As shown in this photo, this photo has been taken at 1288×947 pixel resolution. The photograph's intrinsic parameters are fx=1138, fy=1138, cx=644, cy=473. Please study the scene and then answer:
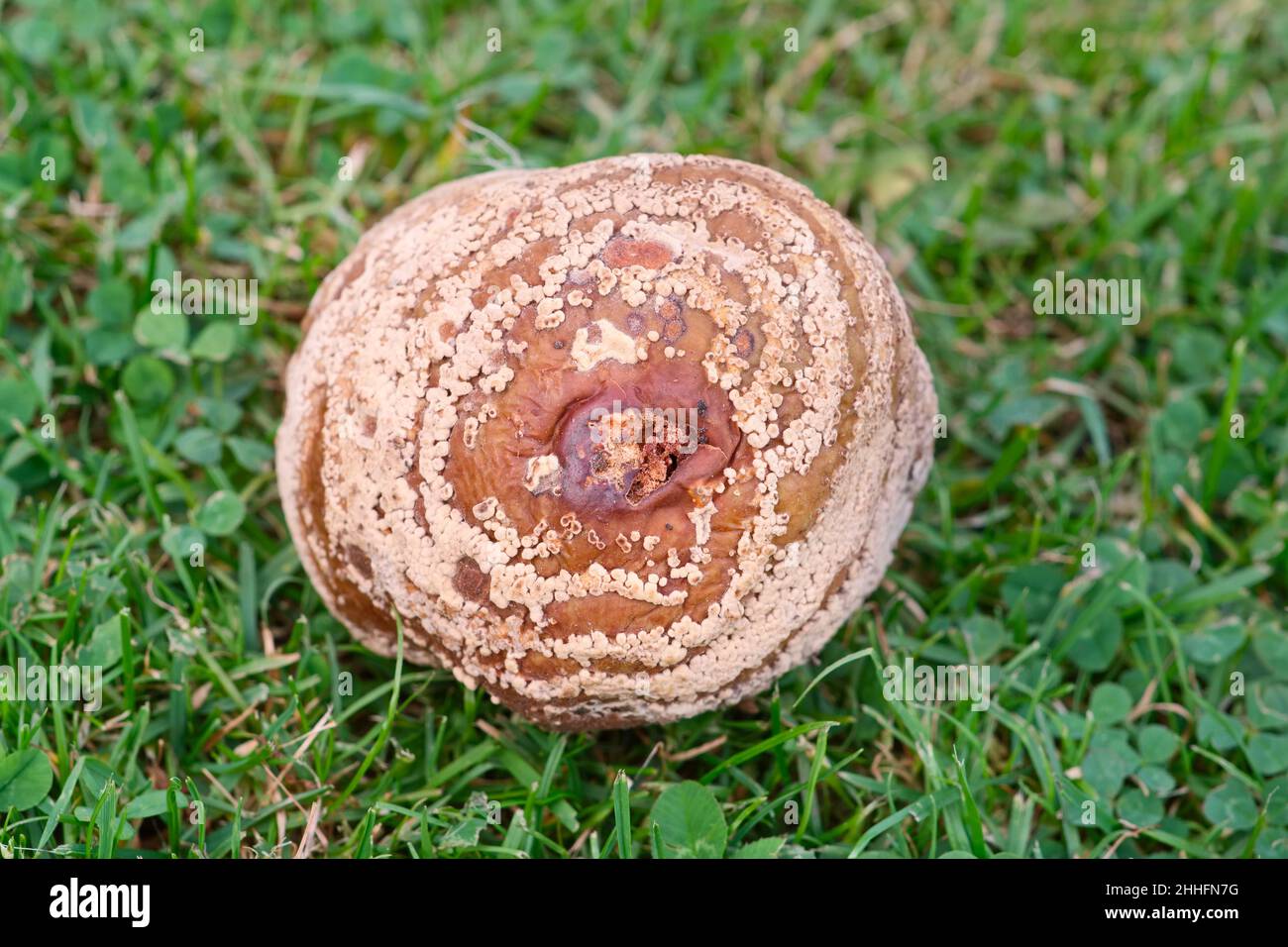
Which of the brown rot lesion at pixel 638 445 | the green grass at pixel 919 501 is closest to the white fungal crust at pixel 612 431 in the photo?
the brown rot lesion at pixel 638 445

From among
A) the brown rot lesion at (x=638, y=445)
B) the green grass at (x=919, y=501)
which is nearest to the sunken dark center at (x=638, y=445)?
the brown rot lesion at (x=638, y=445)

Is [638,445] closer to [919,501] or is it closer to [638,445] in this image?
[638,445]

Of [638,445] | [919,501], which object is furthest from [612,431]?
[919,501]

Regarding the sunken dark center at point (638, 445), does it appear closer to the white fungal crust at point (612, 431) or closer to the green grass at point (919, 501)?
the white fungal crust at point (612, 431)

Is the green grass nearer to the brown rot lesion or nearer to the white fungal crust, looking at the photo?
the white fungal crust

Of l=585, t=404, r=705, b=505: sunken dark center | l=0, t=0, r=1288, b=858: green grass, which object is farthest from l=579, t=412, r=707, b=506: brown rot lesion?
l=0, t=0, r=1288, b=858: green grass

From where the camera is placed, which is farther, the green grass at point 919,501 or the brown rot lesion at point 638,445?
the green grass at point 919,501
